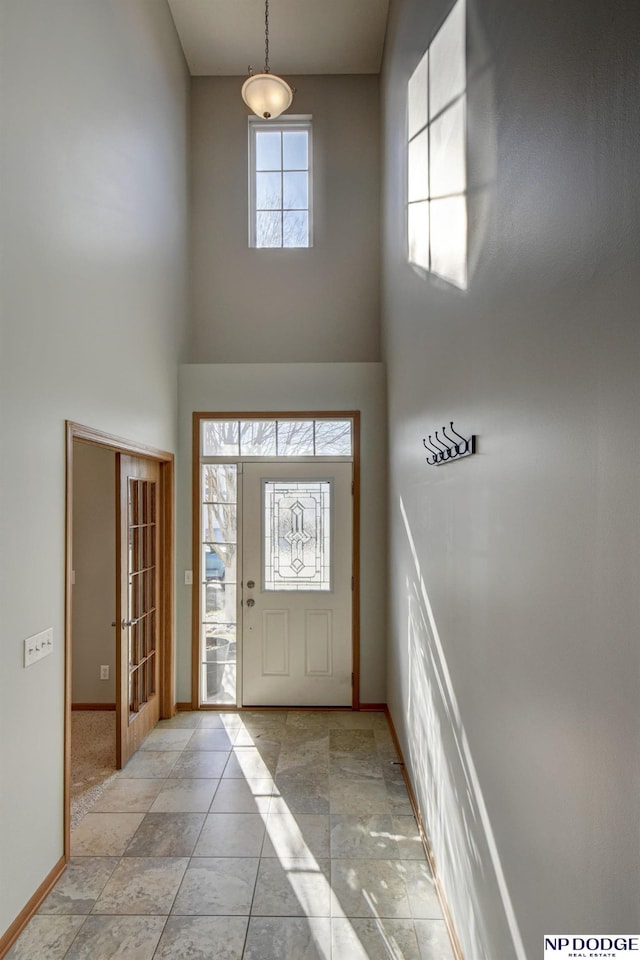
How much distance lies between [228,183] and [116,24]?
1.67m

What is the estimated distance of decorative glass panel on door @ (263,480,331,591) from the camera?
436 centimetres

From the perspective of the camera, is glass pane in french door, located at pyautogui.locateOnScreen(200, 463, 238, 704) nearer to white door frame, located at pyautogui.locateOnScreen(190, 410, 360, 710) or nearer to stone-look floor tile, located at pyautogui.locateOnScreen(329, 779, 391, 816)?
white door frame, located at pyautogui.locateOnScreen(190, 410, 360, 710)

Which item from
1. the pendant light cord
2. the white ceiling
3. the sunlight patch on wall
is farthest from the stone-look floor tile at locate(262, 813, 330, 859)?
the white ceiling

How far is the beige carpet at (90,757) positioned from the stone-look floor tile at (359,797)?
1339 mm

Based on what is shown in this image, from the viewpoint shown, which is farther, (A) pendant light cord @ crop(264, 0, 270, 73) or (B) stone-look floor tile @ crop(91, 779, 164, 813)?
(A) pendant light cord @ crop(264, 0, 270, 73)

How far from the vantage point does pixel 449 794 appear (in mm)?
2084

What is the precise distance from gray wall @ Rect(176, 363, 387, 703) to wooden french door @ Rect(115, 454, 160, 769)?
28cm

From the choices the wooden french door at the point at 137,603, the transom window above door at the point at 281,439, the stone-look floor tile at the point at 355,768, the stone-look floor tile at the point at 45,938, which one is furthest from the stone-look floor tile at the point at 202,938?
the transom window above door at the point at 281,439

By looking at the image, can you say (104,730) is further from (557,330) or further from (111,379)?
(557,330)

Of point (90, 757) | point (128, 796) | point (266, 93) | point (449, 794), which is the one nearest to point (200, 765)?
point (128, 796)

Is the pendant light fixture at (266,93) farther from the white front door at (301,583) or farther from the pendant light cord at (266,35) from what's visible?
the white front door at (301,583)

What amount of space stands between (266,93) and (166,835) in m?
4.41

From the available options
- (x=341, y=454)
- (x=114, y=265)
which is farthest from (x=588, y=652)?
(x=341, y=454)

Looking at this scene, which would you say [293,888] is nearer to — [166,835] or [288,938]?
[288,938]
